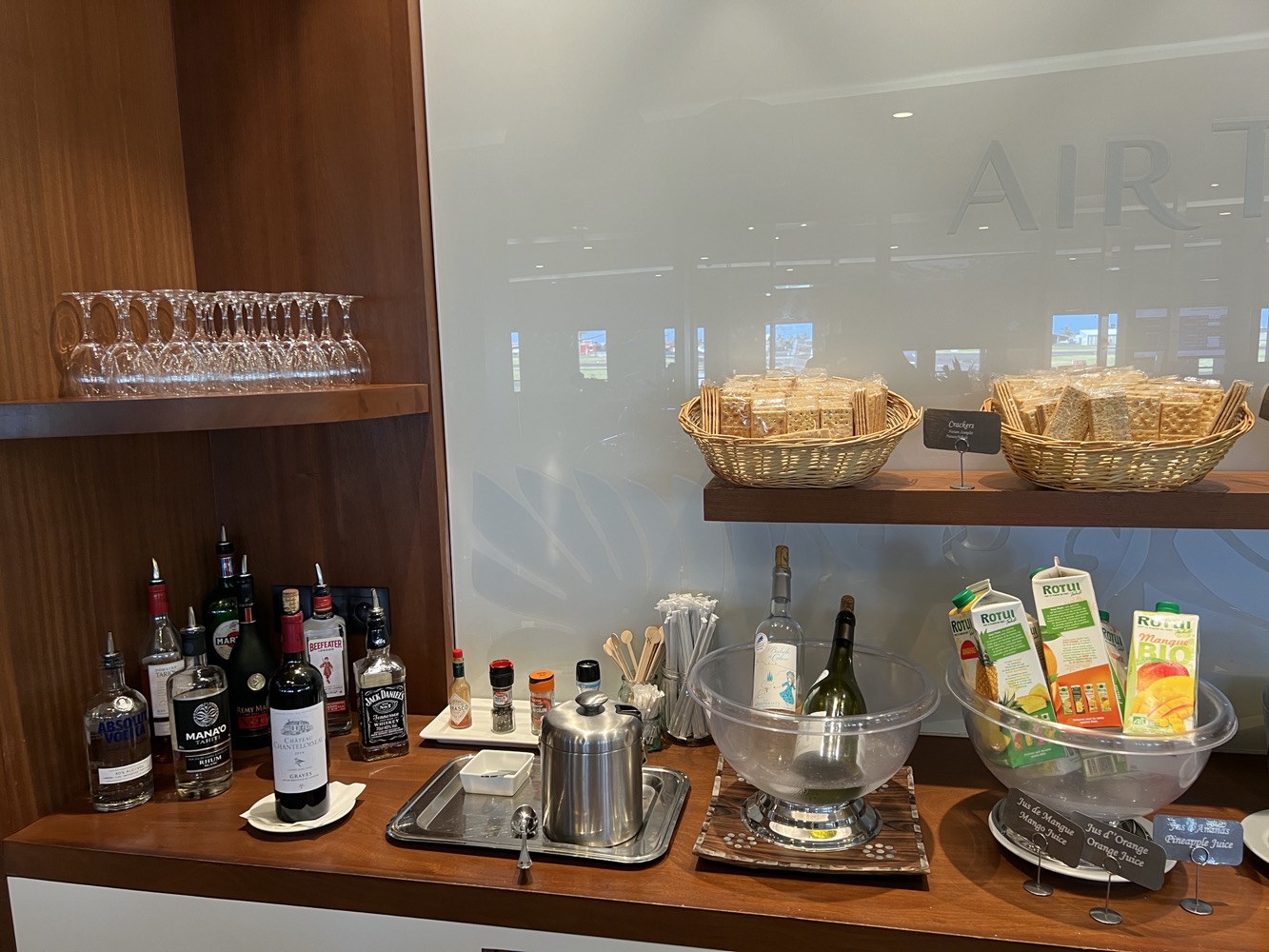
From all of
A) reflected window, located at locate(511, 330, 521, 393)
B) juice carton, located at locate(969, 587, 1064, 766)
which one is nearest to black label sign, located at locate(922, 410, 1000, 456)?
juice carton, located at locate(969, 587, 1064, 766)

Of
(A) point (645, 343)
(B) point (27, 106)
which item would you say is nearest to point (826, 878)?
(A) point (645, 343)

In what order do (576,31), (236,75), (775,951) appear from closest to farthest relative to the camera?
1. (775,951)
2. (576,31)
3. (236,75)

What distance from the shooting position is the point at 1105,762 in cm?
121

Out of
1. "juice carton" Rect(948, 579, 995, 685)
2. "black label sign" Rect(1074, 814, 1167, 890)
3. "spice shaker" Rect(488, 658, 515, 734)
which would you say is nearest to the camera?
"black label sign" Rect(1074, 814, 1167, 890)

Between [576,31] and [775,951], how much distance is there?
5.30 feet

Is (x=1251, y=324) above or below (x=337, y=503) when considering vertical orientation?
above

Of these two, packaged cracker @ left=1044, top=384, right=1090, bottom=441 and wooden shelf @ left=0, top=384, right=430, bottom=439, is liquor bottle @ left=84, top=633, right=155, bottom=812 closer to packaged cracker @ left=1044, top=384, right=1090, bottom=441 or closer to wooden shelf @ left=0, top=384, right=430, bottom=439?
wooden shelf @ left=0, top=384, right=430, bottom=439

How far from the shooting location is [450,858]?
1348mm

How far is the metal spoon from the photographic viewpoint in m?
1.29

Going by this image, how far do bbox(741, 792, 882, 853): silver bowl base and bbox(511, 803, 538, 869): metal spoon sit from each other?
1.10 feet

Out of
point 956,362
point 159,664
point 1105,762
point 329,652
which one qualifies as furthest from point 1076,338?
point 159,664

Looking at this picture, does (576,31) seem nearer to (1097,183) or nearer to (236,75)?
(236,75)

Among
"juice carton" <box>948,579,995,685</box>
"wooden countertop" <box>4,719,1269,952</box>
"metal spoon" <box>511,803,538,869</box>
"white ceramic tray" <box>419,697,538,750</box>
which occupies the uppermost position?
"juice carton" <box>948,579,995,685</box>

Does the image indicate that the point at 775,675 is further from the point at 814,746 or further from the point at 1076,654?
the point at 1076,654
